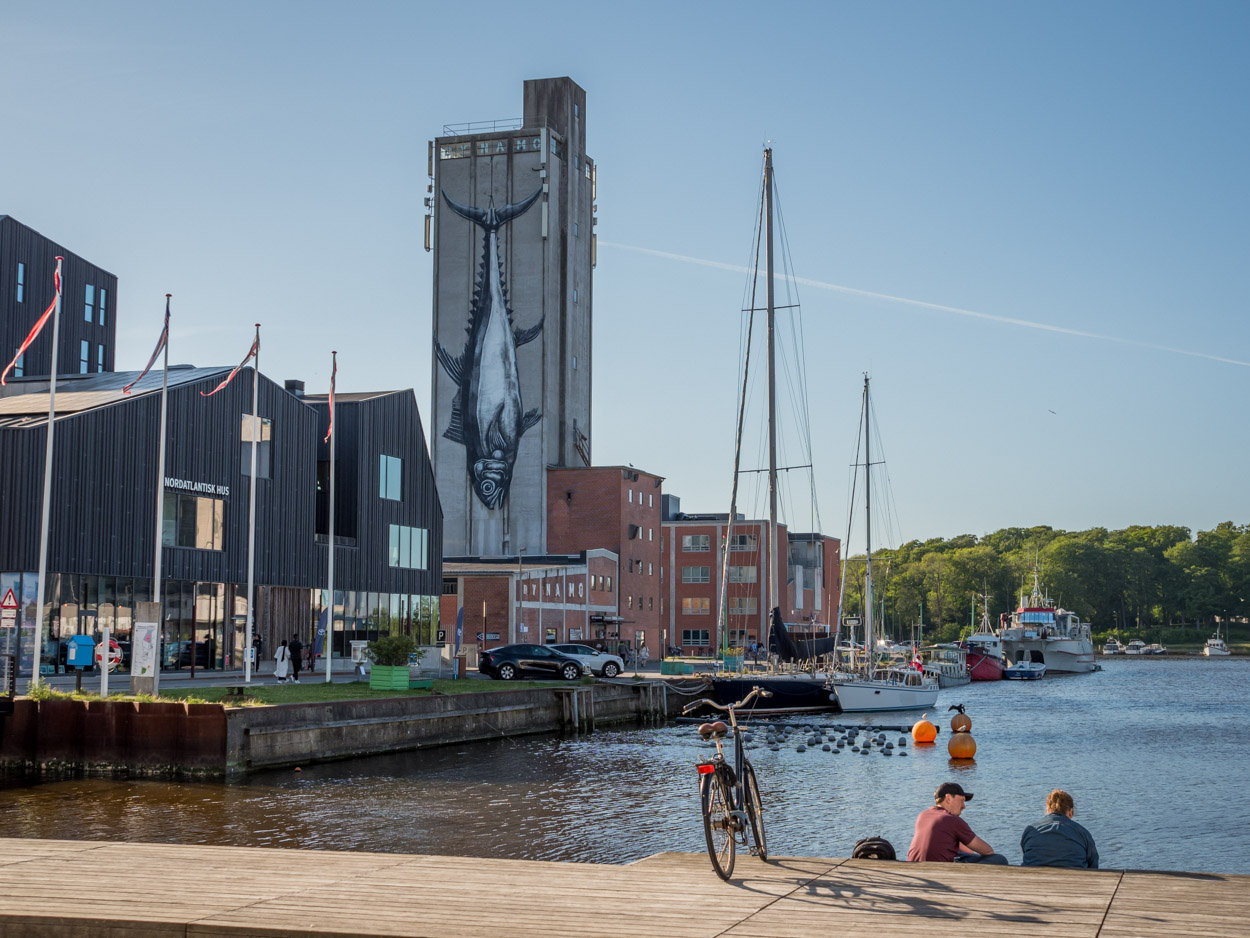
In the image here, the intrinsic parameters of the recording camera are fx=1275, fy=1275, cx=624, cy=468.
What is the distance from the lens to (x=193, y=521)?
1994 inches

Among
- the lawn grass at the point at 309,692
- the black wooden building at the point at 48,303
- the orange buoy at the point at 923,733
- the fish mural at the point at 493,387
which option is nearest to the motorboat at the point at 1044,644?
the fish mural at the point at 493,387

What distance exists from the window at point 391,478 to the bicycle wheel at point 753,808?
52726 millimetres

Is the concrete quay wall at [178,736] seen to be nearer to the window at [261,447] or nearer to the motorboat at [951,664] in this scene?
the window at [261,447]

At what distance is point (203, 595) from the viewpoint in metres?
51.6

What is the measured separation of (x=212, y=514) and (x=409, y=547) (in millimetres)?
16071

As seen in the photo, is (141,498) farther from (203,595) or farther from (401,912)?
(401,912)

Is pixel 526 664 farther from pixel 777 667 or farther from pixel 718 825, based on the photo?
pixel 718 825

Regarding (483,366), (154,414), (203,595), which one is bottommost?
(203,595)

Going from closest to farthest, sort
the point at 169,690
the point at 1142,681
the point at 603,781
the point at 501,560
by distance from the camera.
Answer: the point at 603,781 → the point at 169,690 → the point at 501,560 → the point at 1142,681

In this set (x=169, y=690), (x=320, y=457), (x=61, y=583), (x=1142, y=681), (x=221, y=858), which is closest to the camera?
(x=221, y=858)

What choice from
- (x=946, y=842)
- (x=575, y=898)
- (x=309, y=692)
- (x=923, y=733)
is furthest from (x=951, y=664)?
(x=575, y=898)

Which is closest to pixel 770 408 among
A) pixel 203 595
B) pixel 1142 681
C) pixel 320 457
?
pixel 320 457

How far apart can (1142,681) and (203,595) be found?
89870 mm

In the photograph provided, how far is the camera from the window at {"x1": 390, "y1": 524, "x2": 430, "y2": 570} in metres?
65.3
